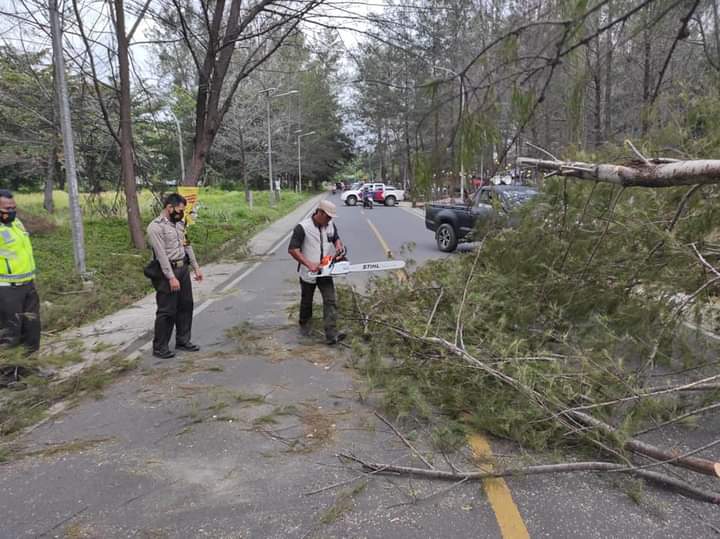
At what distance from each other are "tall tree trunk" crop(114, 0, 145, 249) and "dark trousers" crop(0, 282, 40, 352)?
27.6 ft

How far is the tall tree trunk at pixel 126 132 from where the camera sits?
38.0 ft

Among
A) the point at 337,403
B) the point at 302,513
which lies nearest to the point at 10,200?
the point at 337,403

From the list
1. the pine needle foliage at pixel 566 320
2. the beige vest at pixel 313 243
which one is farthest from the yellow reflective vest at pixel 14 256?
the pine needle foliage at pixel 566 320

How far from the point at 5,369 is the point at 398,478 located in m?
3.69

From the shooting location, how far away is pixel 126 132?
39.3 feet

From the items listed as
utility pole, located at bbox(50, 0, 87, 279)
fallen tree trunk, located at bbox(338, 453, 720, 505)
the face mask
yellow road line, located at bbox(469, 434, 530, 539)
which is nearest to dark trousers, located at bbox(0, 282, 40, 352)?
the face mask

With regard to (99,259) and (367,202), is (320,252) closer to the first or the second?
(99,259)

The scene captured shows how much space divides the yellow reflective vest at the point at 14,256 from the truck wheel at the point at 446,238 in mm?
9584

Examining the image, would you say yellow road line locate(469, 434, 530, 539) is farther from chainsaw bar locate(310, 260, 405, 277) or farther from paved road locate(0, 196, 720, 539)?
chainsaw bar locate(310, 260, 405, 277)

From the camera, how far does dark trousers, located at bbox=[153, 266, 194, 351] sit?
5293mm

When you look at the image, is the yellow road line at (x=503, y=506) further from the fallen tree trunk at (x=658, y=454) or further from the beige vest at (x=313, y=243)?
the beige vest at (x=313, y=243)

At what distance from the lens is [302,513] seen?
8.95ft

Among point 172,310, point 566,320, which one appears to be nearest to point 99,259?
point 172,310

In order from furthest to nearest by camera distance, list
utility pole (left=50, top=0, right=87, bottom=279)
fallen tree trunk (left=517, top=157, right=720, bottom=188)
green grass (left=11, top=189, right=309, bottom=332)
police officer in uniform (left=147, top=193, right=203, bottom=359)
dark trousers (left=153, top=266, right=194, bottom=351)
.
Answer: utility pole (left=50, top=0, right=87, bottom=279), green grass (left=11, top=189, right=309, bottom=332), dark trousers (left=153, top=266, right=194, bottom=351), police officer in uniform (left=147, top=193, right=203, bottom=359), fallen tree trunk (left=517, top=157, right=720, bottom=188)
